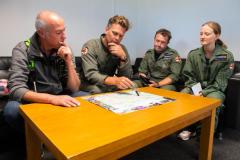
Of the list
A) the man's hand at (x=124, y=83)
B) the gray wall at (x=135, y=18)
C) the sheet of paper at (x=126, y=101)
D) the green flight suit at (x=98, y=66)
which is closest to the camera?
the sheet of paper at (x=126, y=101)

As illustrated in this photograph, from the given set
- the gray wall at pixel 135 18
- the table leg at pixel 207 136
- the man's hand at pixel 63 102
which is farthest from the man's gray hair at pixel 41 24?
the table leg at pixel 207 136

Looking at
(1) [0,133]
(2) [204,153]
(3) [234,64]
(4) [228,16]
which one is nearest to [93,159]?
(2) [204,153]

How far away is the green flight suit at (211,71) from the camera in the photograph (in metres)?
2.00

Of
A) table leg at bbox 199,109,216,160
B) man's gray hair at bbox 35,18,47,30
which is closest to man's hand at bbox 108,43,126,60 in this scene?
man's gray hair at bbox 35,18,47,30

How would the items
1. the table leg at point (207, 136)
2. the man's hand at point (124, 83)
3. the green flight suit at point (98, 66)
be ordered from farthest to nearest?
the green flight suit at point (98, 66) → the man's hand at point (124, 83) → the table leg at point (207, 136)

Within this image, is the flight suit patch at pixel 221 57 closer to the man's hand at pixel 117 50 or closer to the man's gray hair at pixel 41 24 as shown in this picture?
the man's hand at pixel 117 50

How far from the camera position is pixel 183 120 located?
1.12 meters

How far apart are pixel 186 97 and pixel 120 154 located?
2.59ft

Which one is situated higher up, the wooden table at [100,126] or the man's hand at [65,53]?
the man's hand at [65,53]

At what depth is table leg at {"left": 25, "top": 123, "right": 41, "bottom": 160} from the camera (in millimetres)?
1165

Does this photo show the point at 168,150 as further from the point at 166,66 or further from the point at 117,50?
the point at 166,66

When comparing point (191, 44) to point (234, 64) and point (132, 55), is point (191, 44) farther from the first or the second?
point (132, 55)

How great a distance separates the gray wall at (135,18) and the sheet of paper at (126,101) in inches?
59.9

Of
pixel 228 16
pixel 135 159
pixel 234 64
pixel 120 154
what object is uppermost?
pixel 228 16
